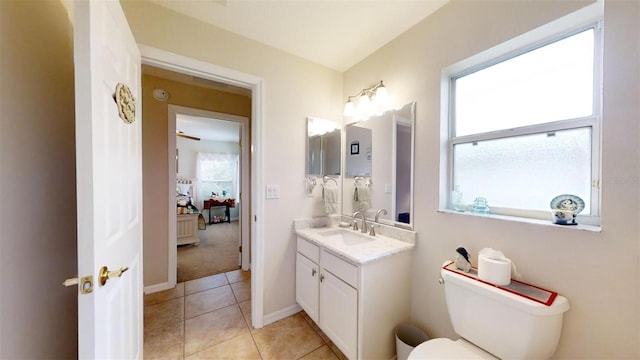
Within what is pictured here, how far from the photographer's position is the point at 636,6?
0.82 m

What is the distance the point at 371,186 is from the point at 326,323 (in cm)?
113

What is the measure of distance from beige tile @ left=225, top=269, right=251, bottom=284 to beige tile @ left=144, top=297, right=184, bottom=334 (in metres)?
0.57

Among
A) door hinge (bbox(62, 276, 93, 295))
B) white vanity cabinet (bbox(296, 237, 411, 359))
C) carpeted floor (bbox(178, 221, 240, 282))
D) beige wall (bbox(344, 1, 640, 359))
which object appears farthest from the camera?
carpeted floor (bbox(178, 221, 240, 282))

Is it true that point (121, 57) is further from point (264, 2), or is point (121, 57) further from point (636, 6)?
point (636, 6)

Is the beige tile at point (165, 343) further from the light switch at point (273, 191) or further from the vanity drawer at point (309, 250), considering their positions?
the light switch at point (273, 191)

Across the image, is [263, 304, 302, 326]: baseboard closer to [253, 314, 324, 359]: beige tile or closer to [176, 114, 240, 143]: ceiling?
[253, 314, 324, 359]: beige tile

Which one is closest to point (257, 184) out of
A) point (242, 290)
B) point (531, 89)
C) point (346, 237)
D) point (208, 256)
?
point (346, 237)

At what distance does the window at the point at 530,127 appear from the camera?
3.33 ft

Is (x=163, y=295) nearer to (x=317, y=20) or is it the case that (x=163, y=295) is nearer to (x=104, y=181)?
(x=104, y=181)

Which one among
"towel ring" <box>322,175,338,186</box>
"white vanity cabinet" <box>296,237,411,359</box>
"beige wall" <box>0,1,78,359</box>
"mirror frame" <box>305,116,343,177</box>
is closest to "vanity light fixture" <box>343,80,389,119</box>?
"mirror frame" <box>305,116,343,177</box>

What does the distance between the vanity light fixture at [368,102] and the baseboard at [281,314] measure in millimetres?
Answer: 1870

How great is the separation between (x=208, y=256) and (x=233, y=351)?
2.21 m

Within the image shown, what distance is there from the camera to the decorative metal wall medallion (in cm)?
97

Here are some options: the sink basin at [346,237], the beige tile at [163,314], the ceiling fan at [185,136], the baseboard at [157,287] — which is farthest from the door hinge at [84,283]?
the ceiling fan at [185,136]
